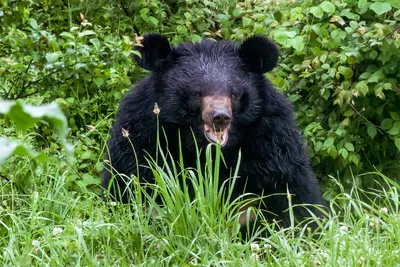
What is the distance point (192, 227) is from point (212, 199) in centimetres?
18

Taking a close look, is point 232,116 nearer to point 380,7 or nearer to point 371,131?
point 380,7

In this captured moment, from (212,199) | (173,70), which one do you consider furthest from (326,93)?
(212,199)

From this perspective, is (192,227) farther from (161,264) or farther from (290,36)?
(290,36)

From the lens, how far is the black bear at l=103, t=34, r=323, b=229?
457 centimetres

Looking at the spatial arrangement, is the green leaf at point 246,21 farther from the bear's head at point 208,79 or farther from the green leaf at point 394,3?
the bear's head at point 208,79

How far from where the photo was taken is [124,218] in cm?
351

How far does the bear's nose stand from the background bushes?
1134 mm

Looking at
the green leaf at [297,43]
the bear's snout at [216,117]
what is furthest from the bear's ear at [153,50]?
the green leaf at [297,43]

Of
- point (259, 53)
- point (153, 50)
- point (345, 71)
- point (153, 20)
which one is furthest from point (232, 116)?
point (153, 20)

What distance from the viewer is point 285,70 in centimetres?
626

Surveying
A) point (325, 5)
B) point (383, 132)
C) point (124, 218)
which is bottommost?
point (383, 132)

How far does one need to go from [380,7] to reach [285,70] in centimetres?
113

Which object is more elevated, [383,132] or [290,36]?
[290,36]

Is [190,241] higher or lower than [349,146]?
higher
